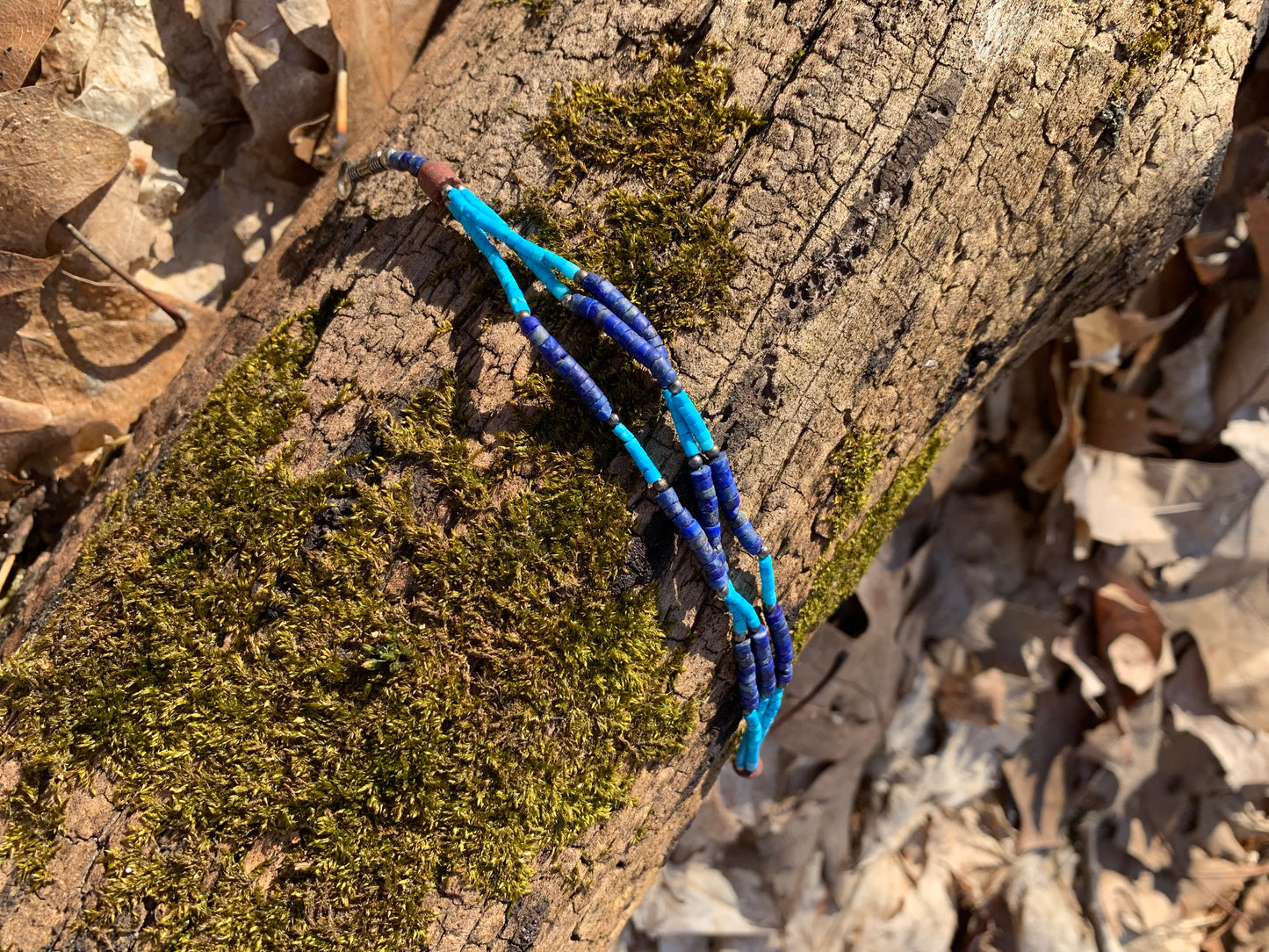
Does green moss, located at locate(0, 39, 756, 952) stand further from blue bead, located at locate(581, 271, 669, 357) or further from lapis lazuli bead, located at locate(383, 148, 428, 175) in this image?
lapis lazuli bead, located at locate(383, 148, 428, 175)

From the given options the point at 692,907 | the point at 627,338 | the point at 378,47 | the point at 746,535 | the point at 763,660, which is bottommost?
the point at 692,907

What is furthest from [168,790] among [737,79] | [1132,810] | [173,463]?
[1132,810]

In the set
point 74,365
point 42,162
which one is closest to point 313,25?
point 42,162

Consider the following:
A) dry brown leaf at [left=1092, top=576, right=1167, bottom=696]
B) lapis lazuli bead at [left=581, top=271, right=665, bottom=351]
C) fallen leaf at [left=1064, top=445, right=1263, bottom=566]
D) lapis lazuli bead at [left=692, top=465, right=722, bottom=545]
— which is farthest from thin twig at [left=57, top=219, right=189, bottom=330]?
dry brown leaf at [left=1092, top=576, right=1167, bottom=696]

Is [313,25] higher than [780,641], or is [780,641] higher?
[313,25]

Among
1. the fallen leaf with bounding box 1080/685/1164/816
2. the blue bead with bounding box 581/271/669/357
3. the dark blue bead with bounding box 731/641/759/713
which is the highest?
the blue bead with bounding box 581/271/669/357

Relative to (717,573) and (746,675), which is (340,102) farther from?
(746,675)
